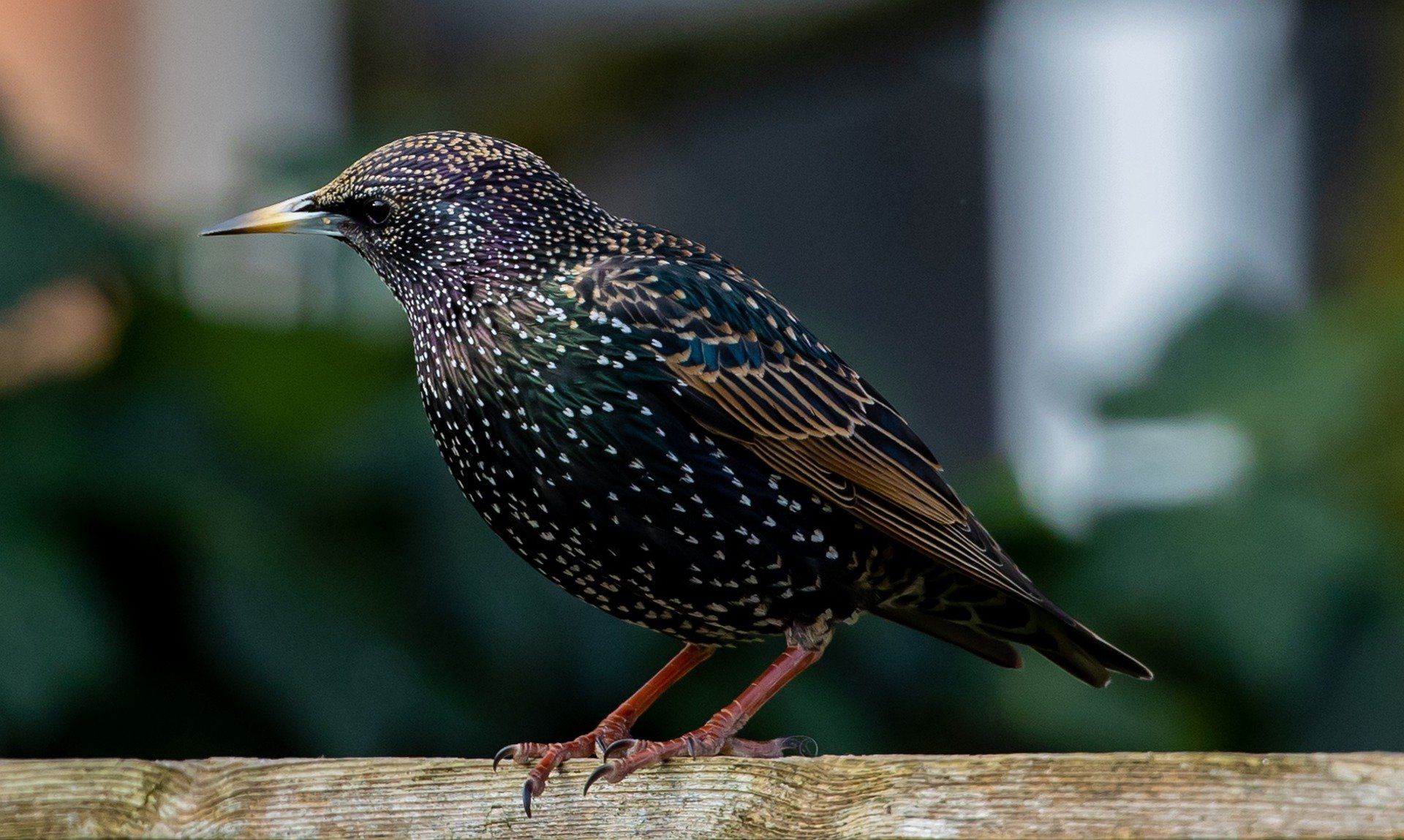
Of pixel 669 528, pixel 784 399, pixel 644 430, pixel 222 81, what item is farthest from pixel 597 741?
pixel 222 81

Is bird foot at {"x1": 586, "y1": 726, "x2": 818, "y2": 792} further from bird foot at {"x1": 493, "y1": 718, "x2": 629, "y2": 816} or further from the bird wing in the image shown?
the bird wing

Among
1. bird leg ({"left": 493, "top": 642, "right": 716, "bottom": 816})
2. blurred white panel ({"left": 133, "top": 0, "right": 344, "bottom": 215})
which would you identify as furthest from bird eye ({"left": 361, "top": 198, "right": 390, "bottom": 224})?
blurred white panel ({"left": 133, "top": 0, "right": 344, "bottom": 215})

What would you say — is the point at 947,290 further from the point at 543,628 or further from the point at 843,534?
the point at 843,534

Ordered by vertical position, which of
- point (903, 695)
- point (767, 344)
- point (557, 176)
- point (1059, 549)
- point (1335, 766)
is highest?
point (557, 176)

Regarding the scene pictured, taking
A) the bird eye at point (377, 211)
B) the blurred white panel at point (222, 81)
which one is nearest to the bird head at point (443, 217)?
the bird eye at point (377, 211)

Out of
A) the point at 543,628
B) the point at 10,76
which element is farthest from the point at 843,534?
the point at 10,76

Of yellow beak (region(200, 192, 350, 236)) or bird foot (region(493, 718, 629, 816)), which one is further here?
yellow beak (region(200, 192, 350, 236))

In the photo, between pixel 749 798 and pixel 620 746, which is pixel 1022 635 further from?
pixel 749 798
